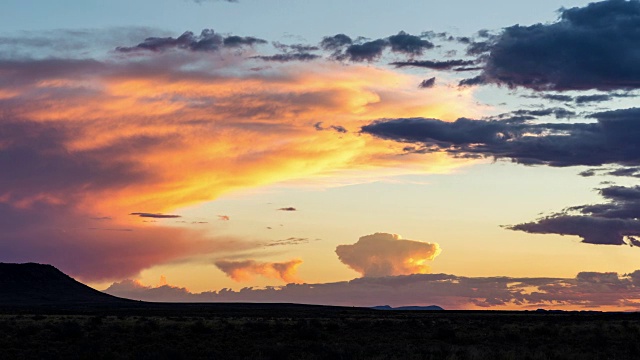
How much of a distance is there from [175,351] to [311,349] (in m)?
7.49

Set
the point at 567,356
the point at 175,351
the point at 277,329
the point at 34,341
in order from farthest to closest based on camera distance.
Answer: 1. the point at 277,329
2. the point at 34,341
3. the point at 175,351
4. the point at 567,356

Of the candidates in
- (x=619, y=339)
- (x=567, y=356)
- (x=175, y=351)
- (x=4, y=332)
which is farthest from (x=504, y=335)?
(x=4, y=332)

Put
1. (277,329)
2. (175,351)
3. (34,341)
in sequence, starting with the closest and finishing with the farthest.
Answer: (175,351) < (34,341) < (277,329)

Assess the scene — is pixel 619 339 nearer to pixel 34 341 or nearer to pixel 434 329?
pixel 434 329

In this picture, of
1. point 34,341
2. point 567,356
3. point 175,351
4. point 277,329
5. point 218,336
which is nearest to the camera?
point 567,356

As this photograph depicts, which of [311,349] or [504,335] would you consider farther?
[504,335]

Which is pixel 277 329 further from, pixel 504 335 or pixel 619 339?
pixel 619 339

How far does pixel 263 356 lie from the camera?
41.8 m

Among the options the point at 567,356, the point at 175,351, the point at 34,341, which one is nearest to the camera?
the point at 567,356

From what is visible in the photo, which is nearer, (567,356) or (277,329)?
(567,356)

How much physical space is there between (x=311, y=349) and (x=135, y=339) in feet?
41.6

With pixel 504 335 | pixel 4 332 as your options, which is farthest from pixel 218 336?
pixel 504 335

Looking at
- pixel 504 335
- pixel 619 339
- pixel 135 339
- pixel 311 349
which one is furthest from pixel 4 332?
pixel 619 339

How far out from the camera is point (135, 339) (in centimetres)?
5066
